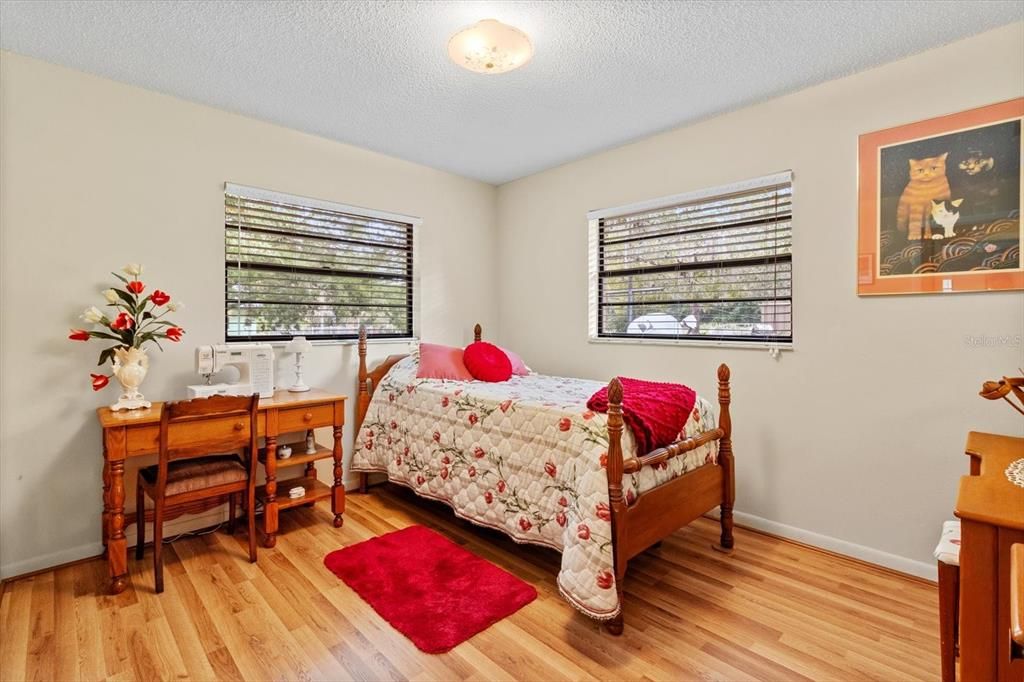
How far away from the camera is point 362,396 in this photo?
11.3 feet

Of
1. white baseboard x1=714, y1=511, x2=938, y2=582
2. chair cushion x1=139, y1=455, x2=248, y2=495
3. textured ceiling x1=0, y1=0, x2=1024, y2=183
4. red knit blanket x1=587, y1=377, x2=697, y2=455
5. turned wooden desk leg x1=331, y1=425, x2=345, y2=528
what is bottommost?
white baseboard x1=714, y1=511, x2=938, y2=582

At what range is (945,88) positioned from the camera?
2.22 m

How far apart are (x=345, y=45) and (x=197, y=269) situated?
4.98 feet

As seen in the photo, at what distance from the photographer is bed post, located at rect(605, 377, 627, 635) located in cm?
189

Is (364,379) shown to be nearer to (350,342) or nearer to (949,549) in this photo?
(350,342)

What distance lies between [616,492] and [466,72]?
81.4 inches

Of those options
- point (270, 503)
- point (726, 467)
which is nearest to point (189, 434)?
point (270, 503)

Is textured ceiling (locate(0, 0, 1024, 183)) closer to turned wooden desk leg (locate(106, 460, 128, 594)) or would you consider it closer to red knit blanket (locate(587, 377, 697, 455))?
red knit blanket (locate(587, 377, 697, 455))

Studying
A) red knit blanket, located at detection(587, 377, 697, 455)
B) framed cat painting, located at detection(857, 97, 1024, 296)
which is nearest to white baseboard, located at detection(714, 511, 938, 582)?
red knit blanket, located at detection(587, 377, 697, 455)

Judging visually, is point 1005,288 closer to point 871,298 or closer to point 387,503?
point 871,298

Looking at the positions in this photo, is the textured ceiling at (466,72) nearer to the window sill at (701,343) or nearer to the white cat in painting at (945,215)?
the white cat in painting at (945,215)

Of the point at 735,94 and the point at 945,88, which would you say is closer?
the point at 945,88

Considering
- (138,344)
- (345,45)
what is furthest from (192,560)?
(345,45)

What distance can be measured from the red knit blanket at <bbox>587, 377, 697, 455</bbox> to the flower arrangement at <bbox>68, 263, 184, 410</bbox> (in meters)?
2.18
